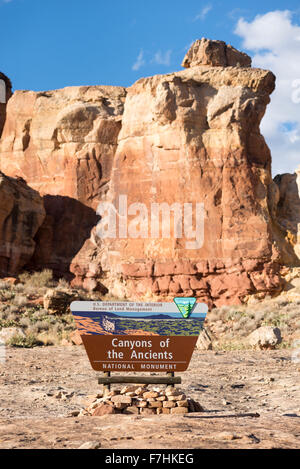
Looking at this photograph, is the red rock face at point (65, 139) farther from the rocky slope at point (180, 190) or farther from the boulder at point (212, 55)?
the boulder at point (212, 55)

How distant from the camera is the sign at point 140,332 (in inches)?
300

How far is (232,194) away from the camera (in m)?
24.5

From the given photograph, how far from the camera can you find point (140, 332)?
7684 mm

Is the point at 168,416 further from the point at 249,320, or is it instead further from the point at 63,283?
the point at 63,283

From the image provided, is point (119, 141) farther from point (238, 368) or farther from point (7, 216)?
point (238, 368)

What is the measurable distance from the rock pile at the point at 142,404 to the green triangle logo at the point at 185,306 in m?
1.16

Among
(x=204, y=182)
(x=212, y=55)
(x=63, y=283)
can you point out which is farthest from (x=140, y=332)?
(x=212, y=55)

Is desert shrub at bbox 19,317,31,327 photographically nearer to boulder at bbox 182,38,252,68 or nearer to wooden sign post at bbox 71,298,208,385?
wooden sign post at bbox 71,298,208,385

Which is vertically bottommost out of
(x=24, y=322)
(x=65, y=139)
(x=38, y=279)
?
(x=24, y=322)

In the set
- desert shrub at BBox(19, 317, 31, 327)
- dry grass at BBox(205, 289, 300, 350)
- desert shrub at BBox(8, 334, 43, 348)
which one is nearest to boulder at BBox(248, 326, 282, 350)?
dry grass at BBox(205, 289, 300, 350)

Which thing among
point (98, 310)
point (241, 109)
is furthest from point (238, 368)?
point (241, 109)

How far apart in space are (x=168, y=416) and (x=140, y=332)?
1248 mm
